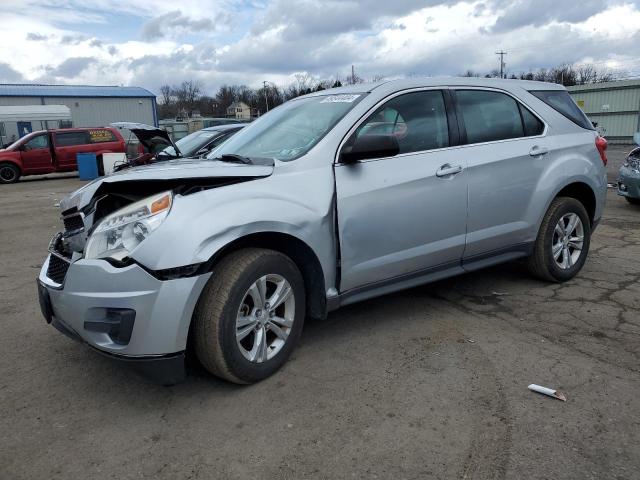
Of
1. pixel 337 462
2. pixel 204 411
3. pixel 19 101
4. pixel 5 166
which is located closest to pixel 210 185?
pixel 204 411

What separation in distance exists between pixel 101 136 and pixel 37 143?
81.7 inches

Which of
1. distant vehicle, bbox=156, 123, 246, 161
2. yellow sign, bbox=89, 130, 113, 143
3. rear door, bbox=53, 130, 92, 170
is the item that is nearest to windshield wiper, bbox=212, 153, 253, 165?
distant vehicle, bbox=156, 123, 246, 161

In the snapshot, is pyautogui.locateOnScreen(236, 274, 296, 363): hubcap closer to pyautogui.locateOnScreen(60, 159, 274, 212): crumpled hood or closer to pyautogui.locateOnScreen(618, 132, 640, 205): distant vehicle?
pyautogui.locateOnScreen(60, 159, 274, 212): crumpled hood

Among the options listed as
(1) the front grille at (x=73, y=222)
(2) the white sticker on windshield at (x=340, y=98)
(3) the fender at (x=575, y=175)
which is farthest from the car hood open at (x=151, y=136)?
(3) the fender at (x=575, y=175)

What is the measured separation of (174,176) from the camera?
288 cm

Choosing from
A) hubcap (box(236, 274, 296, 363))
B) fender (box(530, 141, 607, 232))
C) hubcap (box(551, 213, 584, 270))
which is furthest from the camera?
hubcap (box(551, 213, 584, 270))

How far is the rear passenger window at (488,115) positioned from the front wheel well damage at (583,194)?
0.77 meters

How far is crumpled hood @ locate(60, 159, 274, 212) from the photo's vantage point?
2.88 meters

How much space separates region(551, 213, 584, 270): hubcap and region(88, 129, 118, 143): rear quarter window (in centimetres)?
1778

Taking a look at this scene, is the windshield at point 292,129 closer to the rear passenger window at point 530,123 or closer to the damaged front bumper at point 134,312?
the damaged front bumper at point 134,312

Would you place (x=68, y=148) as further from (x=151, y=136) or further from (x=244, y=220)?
(x=244, y=220)

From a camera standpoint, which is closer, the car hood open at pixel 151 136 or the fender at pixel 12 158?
the car hood open at pixel 151 136

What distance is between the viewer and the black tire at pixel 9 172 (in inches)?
696

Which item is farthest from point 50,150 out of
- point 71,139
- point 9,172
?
point 9,172
